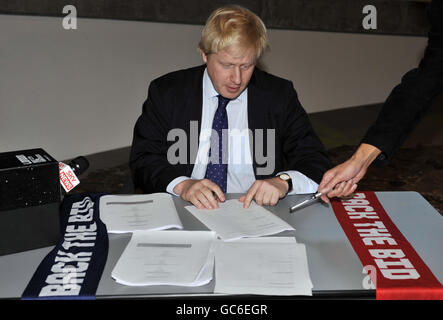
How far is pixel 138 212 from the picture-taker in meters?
1.65

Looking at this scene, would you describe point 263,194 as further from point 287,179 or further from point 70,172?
point 70,172

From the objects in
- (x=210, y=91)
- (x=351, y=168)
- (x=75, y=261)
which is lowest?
(x=75, y=261)

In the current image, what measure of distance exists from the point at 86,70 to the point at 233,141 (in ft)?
8.19

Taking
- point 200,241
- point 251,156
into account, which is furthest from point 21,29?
point 200,241

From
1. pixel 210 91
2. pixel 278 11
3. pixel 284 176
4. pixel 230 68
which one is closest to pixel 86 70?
pixel 278 11

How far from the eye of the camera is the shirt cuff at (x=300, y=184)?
1.89 meters

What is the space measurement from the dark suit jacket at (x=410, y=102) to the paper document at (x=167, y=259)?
0.61 metres

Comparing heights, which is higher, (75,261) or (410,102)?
(410,102)

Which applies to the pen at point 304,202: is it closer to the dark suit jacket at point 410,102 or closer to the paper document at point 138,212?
the dark suit jacket at point 410,102

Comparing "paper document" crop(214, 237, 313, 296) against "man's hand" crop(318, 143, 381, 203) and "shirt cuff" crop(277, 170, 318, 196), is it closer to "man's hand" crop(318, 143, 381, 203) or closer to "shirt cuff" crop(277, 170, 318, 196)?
"man's hand" crop(318, 143, 381, 203)

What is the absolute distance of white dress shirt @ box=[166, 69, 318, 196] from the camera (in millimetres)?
2184

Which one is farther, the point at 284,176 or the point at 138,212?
the point at 284,176

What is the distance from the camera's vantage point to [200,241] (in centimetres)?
145
